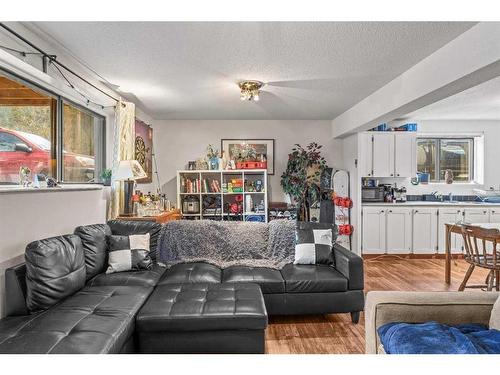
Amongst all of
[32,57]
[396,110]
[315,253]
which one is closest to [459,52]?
[396,110]

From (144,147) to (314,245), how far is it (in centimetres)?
331

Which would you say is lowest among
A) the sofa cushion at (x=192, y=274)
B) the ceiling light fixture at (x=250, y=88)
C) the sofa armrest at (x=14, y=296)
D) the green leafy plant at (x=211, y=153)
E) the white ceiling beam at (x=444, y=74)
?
the sofa cushion at (x=192, y=274)

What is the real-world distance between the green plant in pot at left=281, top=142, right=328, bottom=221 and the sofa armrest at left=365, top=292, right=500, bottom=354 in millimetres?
4002

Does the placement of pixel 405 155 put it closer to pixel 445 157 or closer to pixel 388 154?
pixel 388 154

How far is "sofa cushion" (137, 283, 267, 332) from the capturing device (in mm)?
2273

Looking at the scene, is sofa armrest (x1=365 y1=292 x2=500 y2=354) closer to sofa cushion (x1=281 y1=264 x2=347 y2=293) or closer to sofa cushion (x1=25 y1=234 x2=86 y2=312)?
sofa cushion (x1=281 y1=264 x2=347 y2=293)

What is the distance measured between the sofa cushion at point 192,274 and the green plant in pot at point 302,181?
9.37 ft

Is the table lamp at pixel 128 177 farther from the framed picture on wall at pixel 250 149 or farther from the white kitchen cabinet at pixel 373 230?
the white kitchen cabinet at pixel 373 230

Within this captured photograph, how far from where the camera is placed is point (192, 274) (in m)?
3.14

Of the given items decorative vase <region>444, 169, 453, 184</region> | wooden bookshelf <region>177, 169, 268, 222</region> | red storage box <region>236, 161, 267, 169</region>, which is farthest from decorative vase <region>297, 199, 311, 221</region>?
decorative vase <region>444, 169, 453, 184</region>

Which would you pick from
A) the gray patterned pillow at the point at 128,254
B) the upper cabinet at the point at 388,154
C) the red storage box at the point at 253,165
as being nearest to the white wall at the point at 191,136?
the red storage box at the point at 253,165

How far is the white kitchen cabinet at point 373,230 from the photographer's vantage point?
568cm

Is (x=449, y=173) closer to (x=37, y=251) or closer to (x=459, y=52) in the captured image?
(x=459, y=52)

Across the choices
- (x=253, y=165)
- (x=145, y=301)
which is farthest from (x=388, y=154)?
(x=145, y=301)
